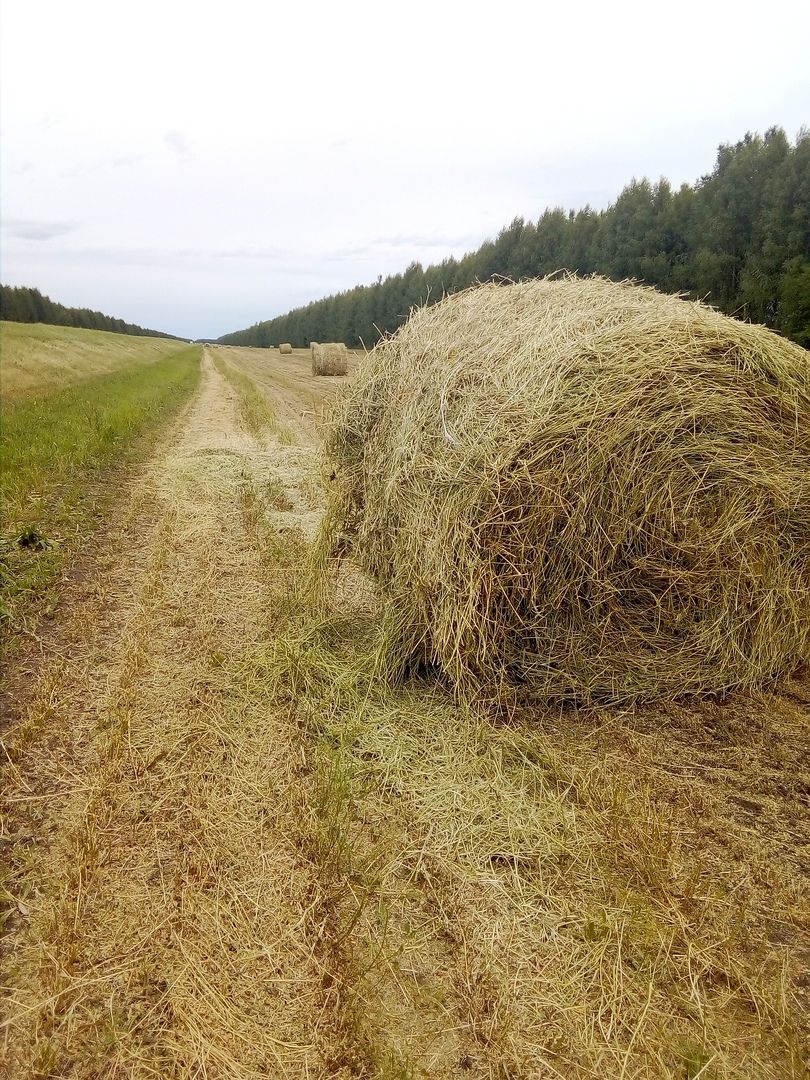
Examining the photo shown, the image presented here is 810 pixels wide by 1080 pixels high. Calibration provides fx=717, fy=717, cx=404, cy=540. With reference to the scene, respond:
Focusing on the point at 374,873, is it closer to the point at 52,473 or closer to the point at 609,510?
the point at 609,510

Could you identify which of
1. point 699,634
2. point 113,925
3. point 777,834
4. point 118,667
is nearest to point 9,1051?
point 113,925

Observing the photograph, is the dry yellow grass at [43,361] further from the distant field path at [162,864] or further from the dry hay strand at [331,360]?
the distant field path at [162,864]

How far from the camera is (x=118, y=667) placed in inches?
173

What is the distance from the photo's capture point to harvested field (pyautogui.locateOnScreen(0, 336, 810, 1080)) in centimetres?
214

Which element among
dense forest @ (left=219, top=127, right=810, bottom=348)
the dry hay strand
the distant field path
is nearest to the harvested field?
the distant field path

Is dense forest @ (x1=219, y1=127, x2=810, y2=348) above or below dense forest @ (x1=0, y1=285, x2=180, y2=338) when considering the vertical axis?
above

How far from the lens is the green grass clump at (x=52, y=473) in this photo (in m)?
5.79

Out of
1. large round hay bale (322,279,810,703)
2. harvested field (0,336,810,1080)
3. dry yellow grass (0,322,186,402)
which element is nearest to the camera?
harvested field (0,336,810,1080)

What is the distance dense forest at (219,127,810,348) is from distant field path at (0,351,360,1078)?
16686mm

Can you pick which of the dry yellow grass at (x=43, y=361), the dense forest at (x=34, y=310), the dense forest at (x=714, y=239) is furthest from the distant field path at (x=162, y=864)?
the dense forest at (x=34, y=310)

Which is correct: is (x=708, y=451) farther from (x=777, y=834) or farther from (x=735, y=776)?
(x=777, y=834)

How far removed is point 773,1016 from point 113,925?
2.17 m

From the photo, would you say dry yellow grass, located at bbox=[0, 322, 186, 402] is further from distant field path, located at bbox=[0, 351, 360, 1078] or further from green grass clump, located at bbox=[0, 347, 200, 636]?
distant field path, located at bbox=[0, 351, 360, 1078]

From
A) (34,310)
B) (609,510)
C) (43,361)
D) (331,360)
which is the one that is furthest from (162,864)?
(34,310)
